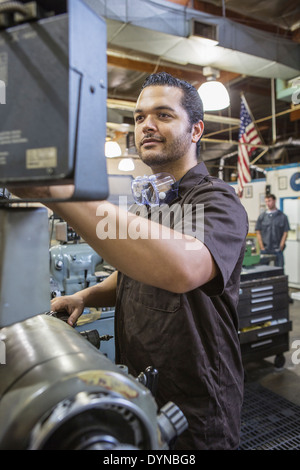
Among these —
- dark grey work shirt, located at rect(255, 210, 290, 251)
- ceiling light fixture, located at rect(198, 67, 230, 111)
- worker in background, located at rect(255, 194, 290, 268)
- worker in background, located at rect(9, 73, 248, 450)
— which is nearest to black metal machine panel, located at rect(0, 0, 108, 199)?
worker in background, located at rect(9, 73, 248, 450)

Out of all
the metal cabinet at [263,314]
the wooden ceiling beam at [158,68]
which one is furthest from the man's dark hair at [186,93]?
the wooden ceiling beam at [158,68]

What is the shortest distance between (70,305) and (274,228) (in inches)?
202

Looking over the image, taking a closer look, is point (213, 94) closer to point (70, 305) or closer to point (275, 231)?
point (70, 305)

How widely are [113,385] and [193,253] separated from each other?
28 centimetres

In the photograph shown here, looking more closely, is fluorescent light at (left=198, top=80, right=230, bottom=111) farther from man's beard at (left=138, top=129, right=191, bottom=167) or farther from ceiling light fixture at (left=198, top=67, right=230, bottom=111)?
man's beard at (left=138, top=129, right=191, bottom=167)

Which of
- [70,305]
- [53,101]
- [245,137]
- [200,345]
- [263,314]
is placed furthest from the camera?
[245,137]

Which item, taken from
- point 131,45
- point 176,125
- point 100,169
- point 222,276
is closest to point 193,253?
point 222,276

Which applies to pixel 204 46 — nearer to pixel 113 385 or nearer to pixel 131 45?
pixel 131 45

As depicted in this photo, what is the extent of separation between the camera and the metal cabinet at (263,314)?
2.83 meters

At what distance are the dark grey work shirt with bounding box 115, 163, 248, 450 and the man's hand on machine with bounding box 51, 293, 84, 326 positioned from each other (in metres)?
0.16

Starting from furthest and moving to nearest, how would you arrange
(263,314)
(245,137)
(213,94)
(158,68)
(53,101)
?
(245,137) → (158,68) → (213,94) → (263,314) → (53,101)

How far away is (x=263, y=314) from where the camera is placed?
2943 millimetres

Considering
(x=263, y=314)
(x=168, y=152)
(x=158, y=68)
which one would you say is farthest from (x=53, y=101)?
(x=158, y=68)

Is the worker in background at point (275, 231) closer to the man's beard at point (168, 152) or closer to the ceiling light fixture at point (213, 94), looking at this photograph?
the ceiling light fixture at point (213, 94)
